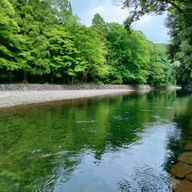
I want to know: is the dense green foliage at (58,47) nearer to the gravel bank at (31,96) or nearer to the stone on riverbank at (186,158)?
the gravel bank at (31,96)

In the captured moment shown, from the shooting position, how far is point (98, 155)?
36.1ft

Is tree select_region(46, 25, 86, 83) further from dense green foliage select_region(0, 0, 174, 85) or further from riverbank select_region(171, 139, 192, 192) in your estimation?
riverbank select_region(171, 139, 192, 192)

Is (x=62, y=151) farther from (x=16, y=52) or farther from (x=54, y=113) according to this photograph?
(x=16, y=52)

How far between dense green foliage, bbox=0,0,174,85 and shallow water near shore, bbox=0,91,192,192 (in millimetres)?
10287

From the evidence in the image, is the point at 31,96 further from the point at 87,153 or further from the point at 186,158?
A: the point at 186,158

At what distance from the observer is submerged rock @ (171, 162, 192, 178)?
339 inches

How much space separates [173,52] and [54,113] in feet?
33.1

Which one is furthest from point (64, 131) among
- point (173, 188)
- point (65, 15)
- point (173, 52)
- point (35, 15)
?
point (65, 15)

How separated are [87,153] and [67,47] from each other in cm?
3036

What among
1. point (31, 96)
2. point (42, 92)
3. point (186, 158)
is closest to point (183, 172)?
point (186, 158)

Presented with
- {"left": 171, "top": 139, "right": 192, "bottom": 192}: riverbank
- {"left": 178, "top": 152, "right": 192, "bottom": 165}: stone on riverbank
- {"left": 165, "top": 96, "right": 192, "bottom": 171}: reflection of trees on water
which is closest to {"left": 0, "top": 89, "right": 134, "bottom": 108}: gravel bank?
{"left": 165, "top": 96, "right": 192, "bottom": 171}: reflection of trees on water

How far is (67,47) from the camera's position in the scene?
132ft

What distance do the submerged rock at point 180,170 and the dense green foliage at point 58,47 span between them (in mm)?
15729

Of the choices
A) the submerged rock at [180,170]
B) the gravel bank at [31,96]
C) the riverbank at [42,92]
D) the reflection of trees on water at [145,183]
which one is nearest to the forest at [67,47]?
the riverbank at [42,92]
